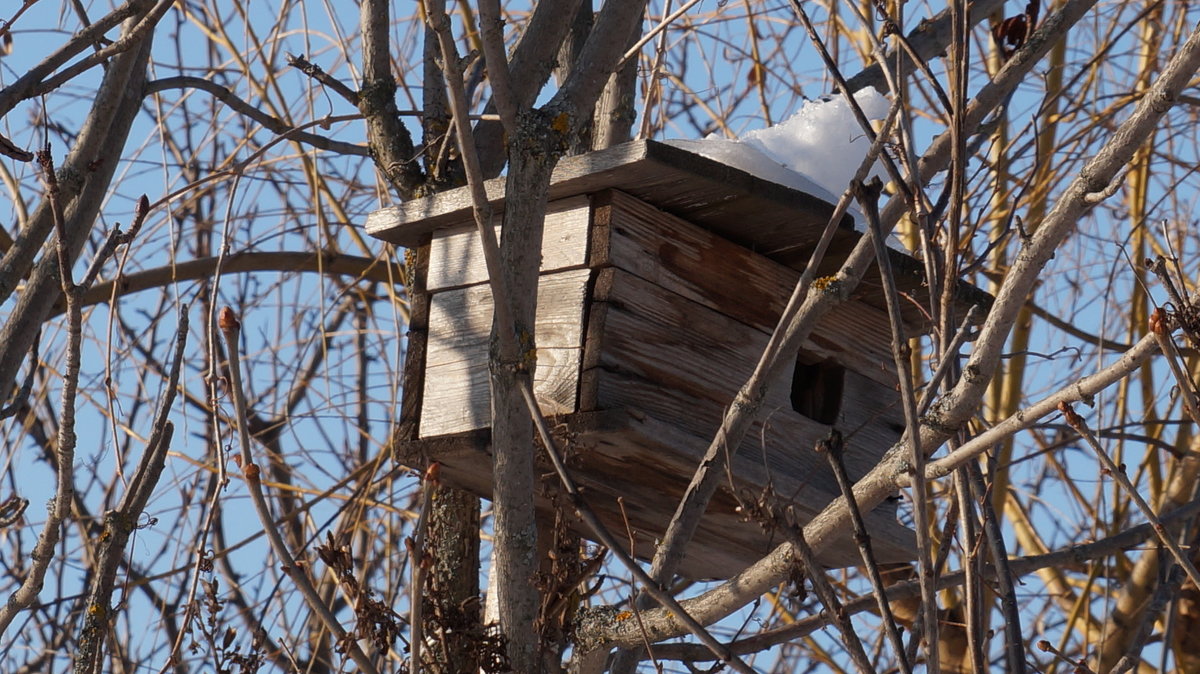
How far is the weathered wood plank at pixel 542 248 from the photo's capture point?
2133 millimetres

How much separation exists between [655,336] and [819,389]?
396mm

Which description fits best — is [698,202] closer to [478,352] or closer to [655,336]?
[655,336]

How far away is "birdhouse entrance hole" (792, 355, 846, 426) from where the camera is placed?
236cm

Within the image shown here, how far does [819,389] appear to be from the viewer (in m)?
2.39

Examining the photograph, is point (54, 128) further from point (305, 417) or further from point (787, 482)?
point (787, 482)

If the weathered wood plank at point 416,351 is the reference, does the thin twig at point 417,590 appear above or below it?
below

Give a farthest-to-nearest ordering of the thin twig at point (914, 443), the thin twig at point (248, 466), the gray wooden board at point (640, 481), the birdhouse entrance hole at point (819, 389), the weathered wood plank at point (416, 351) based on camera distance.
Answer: the birdhouse entrance hole at point (819, 389)
the weathered wood plank at point (416, 351)
the gray wooden board at point (640, 481)
the thin twig at point (914, 443)
the thin twig at point (248, 466)

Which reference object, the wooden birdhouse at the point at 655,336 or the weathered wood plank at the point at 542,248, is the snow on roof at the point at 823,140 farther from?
the weathered wood plank at the point at 542,248

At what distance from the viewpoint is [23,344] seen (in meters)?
2.17

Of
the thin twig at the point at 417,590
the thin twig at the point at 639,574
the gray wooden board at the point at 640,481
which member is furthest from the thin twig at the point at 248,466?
the gray wooden board at the point at 640,481

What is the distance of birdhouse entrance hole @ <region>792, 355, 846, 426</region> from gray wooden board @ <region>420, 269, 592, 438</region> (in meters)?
0.44

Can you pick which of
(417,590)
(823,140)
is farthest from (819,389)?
(417,590)

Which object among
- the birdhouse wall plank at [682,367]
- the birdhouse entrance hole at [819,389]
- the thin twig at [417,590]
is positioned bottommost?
the thin twig at [417,590]

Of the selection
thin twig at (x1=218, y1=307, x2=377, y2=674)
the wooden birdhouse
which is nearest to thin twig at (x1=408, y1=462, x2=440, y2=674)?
thin twig at (x1=218, y1=307, x2=377, y2=674)
